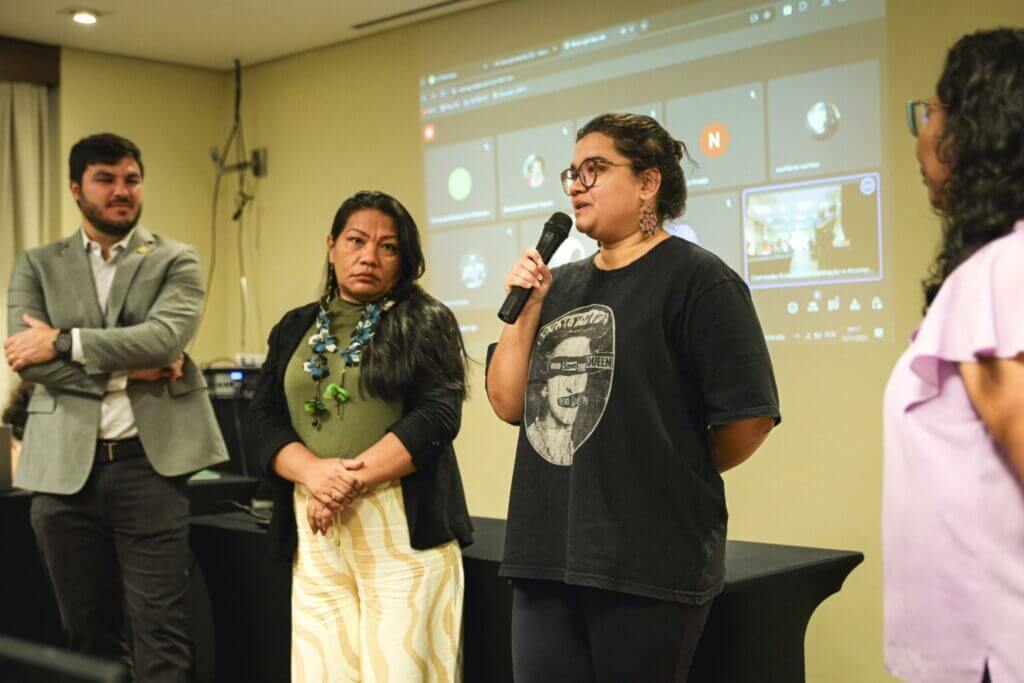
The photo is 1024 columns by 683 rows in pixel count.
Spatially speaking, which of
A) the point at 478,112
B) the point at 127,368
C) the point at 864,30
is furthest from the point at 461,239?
the point at 127,368

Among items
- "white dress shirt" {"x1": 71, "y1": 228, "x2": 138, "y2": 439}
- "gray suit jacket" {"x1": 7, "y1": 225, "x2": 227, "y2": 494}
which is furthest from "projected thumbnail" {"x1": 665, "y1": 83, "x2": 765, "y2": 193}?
"white dress shirt" {"x1": 71, "y1": 228, "x2": 138, "y2": 439}

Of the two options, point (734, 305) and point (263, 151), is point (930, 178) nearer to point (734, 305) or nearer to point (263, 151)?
point (734, 305)

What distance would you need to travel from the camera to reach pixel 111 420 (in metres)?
2.77

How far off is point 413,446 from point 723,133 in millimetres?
2195

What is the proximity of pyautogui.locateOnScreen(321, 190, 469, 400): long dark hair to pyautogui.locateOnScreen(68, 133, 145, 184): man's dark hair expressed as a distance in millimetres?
797

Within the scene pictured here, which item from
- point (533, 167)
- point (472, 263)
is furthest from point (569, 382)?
point (472, 263)

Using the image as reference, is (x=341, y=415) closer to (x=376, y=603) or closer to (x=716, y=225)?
(x=376, y=603)

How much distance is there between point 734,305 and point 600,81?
2816mm

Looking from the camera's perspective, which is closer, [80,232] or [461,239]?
[80,232]

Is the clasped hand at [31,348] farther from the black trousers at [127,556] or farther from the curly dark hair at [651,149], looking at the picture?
the curly dark hair at [651,149]

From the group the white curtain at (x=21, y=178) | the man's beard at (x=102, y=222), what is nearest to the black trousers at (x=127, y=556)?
the man's beard at (x=102, y=222)

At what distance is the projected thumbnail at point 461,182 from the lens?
4719 mm

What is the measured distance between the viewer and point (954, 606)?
1143mm

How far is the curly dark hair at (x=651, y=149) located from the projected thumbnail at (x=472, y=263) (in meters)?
2.72
